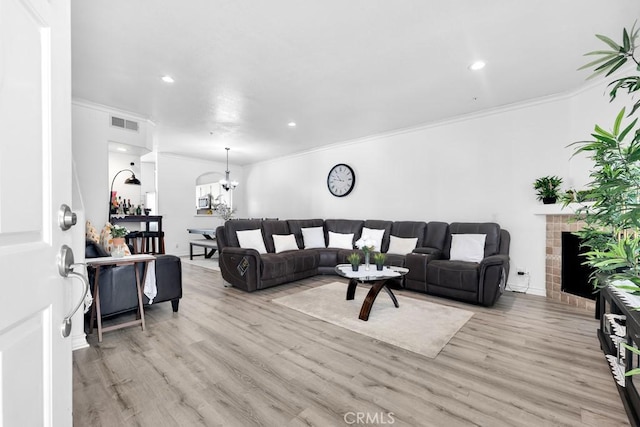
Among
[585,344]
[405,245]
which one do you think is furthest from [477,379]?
[405,245]

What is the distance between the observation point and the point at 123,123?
4.32 metres

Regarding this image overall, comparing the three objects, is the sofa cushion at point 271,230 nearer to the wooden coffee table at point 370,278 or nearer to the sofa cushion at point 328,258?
the sofa cushion at point 328,258

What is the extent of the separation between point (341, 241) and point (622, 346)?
4026 millimetres

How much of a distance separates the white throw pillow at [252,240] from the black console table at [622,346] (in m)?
3.93

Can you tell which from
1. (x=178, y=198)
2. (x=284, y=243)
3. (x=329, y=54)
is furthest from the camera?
(x=178, y=198)

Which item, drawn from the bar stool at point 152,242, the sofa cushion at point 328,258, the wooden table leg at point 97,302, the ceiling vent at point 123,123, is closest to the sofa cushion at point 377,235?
the sofa cushion at point 328,258

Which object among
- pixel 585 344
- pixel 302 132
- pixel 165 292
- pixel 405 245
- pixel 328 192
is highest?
pixel 302 132

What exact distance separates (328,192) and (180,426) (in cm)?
532

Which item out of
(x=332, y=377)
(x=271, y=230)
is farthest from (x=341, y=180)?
(x=332, y=377)

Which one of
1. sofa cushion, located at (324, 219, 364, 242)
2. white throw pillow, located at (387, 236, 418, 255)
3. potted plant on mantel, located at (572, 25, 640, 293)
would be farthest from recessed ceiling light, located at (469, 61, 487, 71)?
sofa cushion, located at (324, 219, 364, 242)

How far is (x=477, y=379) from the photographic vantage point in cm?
188

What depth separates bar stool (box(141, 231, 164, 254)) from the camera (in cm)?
550

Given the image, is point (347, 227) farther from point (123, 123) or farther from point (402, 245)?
point (123, 123)

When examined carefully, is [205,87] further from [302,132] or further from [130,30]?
[302,132]
